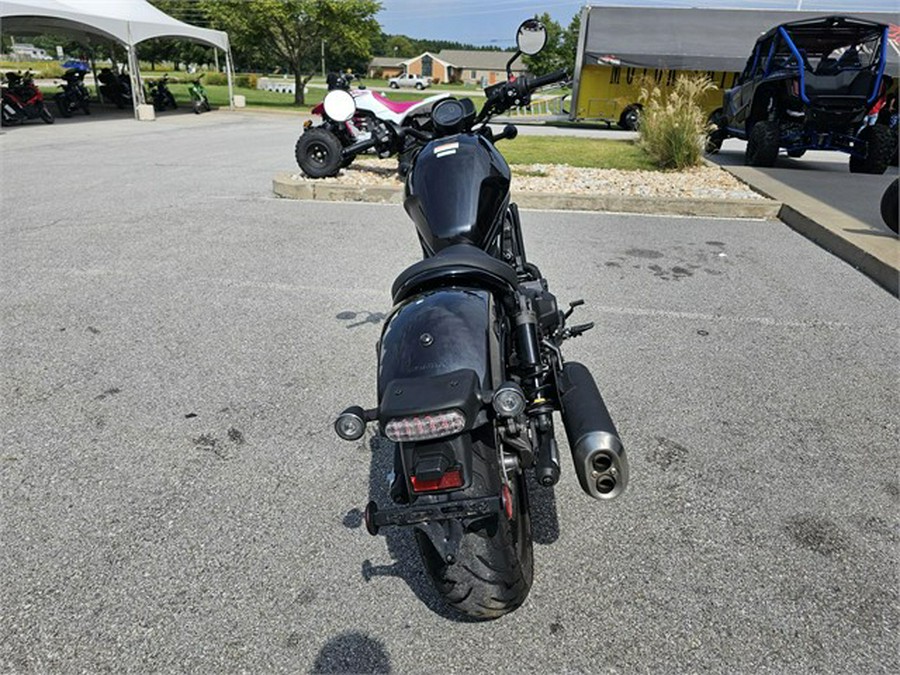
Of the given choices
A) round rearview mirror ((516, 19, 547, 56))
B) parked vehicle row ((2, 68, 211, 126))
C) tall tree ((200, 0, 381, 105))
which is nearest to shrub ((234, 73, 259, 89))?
tall tree ((200, 0, 381, 105))

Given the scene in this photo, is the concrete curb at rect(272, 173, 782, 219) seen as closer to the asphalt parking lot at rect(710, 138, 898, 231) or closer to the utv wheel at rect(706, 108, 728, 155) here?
the asphalt parking lot at rect(710, 138, 898, 231)

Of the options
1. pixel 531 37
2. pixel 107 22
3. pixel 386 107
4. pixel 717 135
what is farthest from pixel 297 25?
pixel 531 37

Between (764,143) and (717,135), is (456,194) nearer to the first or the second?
(764,143)

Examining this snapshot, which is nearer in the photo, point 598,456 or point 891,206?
point 598,456

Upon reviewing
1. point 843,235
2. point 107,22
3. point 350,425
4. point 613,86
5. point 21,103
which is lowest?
point 843,235

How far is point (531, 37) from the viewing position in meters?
3.42

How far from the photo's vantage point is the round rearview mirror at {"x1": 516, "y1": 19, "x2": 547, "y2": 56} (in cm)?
340

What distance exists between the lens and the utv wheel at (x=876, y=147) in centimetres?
983

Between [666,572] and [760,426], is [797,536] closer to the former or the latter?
[666,572]

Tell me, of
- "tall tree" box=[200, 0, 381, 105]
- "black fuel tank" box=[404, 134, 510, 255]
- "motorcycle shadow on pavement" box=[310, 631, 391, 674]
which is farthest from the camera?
"tall tree" box=[200, 0, 381, 105]

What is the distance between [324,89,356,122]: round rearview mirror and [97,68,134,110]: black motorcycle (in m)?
20.9

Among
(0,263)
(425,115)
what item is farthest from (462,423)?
(425,115)

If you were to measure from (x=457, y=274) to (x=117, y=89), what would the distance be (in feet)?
93.8

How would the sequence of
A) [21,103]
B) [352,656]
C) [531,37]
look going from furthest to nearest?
[21,103]
[531,37]
[352,656]
